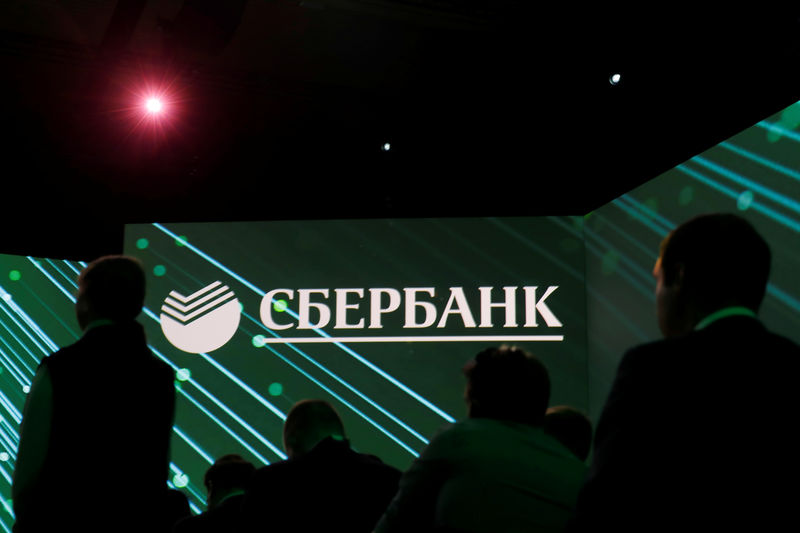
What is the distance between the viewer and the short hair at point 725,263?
1.06 m

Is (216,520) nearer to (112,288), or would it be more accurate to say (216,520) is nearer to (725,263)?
(112,288)

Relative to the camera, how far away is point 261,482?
94.6 inches

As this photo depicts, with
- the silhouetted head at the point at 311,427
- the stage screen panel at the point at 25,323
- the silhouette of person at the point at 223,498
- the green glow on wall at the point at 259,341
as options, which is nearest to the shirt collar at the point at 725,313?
the silhouetted head at the point at 311,427

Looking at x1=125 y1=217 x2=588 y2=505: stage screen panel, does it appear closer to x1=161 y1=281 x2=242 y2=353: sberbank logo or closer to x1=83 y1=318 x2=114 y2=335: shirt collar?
x1=161 y1=281 x2=242 y2=353: sberbank logo

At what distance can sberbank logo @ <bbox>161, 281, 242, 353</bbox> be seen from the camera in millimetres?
5430

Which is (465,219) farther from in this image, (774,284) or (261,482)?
(261,482)

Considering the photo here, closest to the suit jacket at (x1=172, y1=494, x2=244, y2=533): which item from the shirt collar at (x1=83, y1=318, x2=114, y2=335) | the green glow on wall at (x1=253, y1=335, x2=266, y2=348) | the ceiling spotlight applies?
the shirt collar at (x1=83, y1=318, x2=114, y2=335)

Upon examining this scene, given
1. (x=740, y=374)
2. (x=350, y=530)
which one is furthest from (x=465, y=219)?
(x=740, y=374)

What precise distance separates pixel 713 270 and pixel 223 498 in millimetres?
2480

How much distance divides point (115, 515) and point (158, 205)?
4652mm

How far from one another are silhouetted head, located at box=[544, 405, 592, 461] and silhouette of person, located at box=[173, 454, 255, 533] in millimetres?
1092

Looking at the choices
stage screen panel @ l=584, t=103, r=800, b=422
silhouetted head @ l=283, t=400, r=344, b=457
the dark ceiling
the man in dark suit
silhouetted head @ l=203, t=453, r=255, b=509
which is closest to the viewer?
the man in dark suit

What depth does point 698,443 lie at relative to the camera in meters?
0.94

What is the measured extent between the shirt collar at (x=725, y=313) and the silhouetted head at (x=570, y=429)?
52.2 inches
